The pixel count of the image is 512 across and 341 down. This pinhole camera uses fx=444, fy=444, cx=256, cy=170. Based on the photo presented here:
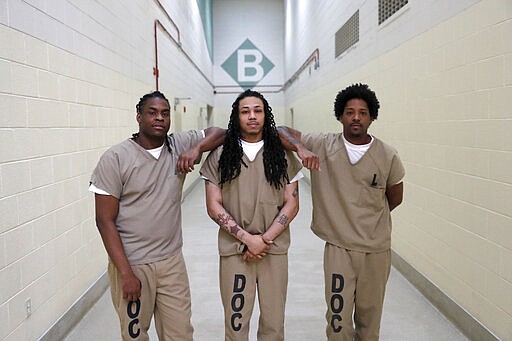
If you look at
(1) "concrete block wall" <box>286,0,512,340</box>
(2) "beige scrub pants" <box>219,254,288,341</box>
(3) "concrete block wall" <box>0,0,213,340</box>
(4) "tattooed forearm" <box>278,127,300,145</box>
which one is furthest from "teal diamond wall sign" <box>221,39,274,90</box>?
(2) "beige scrub pants" <box>219,254,288,341</box>

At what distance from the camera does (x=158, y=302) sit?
187cm

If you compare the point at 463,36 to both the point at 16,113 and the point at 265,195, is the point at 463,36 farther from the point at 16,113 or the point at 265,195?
the point at 16,113

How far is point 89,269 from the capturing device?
3146mm

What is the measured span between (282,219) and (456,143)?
4.63 ft

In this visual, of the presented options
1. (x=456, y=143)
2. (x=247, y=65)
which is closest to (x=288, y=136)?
(x=456, y=143)

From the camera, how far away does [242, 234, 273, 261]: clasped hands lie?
73.0 inches

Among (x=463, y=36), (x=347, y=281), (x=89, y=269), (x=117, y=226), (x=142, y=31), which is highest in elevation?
(x=142, y=31)

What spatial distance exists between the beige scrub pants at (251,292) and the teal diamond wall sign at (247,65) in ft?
41.6

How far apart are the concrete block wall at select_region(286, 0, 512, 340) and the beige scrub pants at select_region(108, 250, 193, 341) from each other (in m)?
1.57

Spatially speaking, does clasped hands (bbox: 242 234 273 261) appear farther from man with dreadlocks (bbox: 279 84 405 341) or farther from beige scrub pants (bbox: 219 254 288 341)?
man with dreadlocks (bbox: 279 84 405 341)

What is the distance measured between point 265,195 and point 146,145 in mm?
542

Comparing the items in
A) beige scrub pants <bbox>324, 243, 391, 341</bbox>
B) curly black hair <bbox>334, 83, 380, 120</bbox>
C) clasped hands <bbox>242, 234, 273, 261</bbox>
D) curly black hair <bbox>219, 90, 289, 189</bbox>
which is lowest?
beige scrub pants <bbox>324, 243, 391, 341</bbox>

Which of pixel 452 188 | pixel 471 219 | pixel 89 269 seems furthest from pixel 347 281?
pixel 89 269

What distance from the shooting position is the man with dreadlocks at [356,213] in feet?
6.51
